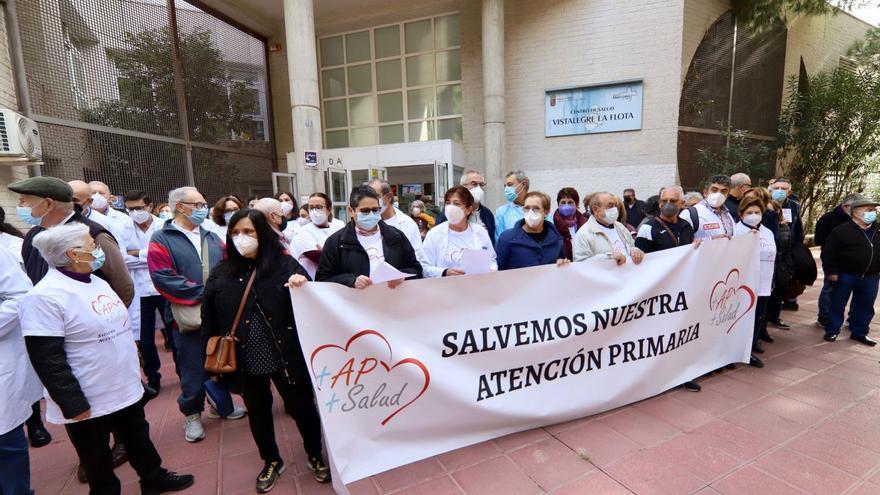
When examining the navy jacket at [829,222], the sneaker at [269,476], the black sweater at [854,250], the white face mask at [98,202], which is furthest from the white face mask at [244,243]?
the navy jacket at [829,222]

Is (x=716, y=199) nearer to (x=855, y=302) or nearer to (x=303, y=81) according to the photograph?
(x=855, y=302)

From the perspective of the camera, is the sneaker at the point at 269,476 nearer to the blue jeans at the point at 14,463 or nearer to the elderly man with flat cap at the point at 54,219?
the blue jeans at the point at 14,463

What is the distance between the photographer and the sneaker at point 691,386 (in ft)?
11.2

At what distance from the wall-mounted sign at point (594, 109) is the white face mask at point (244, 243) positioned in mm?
10053

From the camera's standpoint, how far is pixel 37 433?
9.91ft

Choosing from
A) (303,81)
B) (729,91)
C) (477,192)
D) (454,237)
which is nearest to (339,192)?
(303,81)

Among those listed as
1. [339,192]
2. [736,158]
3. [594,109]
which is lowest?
[339,192]

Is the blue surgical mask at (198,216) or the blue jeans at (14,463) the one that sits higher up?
the blue surgical mask at (198,216)

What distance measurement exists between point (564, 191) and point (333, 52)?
36.9 ft

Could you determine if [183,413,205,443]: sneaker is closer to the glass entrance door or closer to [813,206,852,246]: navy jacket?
[813,206,852,246]: navy jacket

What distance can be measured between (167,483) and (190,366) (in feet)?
2.56

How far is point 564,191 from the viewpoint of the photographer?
14.0 feet

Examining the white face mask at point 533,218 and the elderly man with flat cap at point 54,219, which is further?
the white face mask at point 533,218

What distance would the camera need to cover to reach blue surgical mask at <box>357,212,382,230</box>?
8.80 ft
